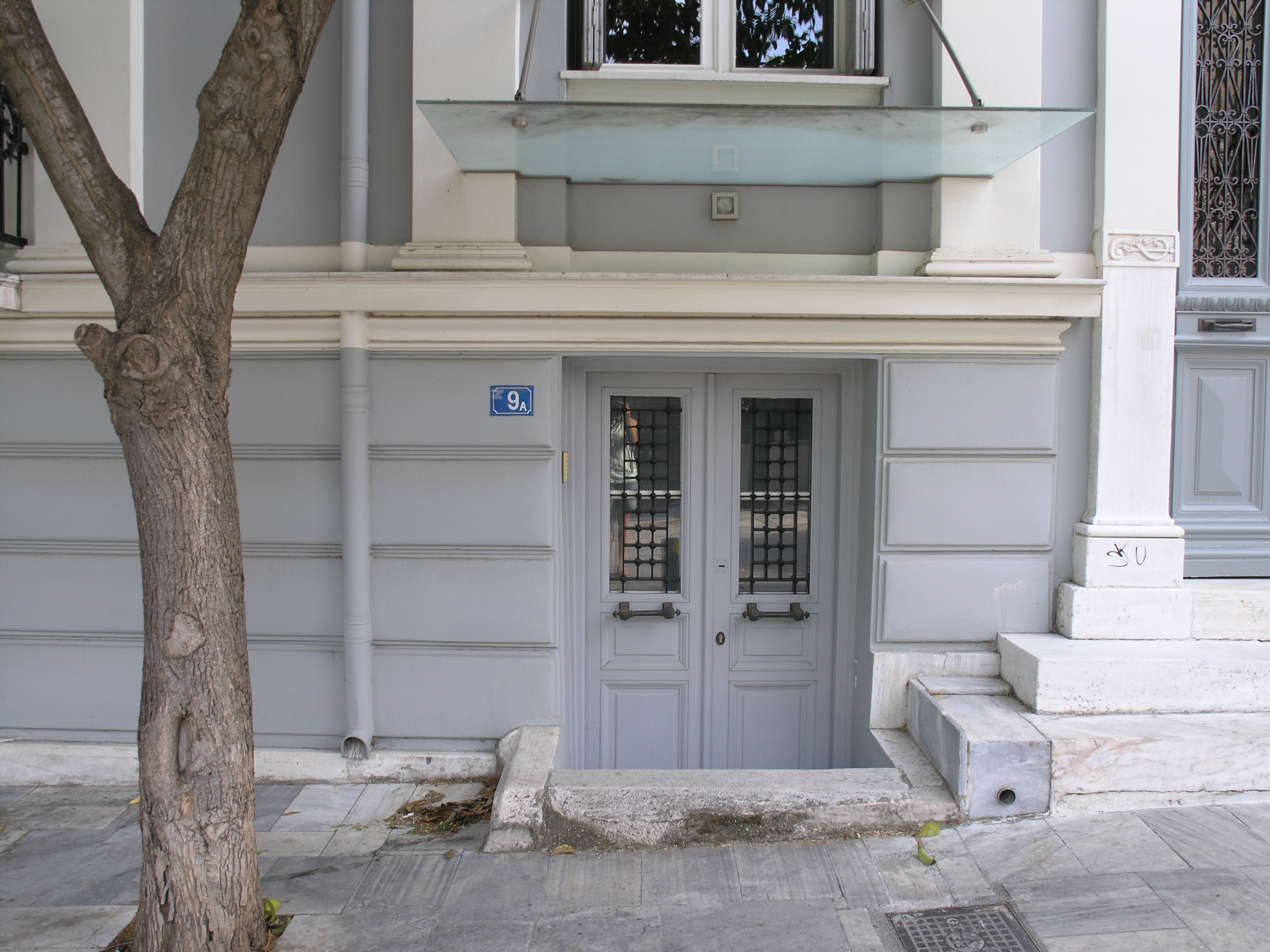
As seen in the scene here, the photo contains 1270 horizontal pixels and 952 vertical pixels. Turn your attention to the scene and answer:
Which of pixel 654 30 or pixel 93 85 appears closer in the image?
pixel 93 85

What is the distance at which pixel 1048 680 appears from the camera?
3.97 metres

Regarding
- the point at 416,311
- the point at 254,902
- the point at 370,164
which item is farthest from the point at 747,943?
the point at 370,164

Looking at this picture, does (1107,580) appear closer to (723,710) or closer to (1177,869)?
(1177,869)

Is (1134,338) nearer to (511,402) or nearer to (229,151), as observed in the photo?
(511,402)

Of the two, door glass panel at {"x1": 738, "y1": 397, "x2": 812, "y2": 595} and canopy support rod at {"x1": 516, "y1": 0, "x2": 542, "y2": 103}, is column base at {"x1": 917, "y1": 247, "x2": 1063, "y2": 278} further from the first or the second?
canopy support rod at {"x1": 516, "y1": 0, "x2": 542, "y2": 103}

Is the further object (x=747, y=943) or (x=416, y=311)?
(x=416, y=311)

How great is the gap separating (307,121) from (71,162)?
2000 mm

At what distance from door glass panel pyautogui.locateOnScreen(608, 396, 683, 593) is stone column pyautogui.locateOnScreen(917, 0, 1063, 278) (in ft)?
5.40

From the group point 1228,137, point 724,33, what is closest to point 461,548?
point 724,33

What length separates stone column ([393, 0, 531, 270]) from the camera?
14.1 ft

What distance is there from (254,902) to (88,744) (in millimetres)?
2319

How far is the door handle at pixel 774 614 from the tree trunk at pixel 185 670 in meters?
2.82

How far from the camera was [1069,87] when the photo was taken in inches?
173

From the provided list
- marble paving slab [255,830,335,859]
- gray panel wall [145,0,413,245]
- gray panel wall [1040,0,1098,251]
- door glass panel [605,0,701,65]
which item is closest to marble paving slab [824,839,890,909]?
marble paving slab [255,830,335,859]
